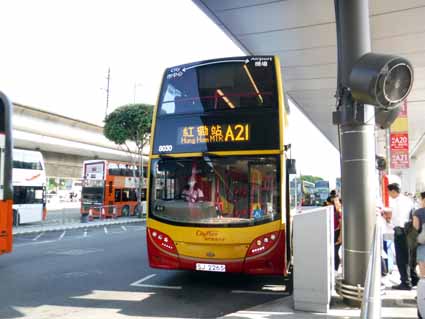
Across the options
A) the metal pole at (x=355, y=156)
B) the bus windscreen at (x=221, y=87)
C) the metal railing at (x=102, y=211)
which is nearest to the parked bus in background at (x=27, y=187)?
the metal railing at (x=102, y=211)

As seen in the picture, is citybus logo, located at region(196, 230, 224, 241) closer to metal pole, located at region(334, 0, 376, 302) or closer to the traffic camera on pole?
metal pole, located at region(334, 0, 376, 302)

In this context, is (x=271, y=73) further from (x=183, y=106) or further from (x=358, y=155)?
(x=358, y=155)

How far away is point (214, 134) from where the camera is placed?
7.05 metres

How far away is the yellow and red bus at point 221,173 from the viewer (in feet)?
21.7

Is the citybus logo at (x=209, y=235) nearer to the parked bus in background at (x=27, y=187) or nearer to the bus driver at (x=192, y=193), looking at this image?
the bus driver at (x=192, y=193)

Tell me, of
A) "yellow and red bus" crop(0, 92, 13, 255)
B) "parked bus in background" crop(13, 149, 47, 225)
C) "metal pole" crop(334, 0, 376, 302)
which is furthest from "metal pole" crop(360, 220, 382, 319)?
"parked bus in background" crop(13, 149, 47, 225)

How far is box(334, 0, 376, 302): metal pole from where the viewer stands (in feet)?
18.0

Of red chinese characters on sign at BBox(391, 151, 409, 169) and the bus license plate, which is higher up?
red chinese characters on sign at BBox(391, 151, 409, 169)

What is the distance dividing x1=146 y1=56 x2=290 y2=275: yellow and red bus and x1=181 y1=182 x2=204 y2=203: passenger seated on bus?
2cm

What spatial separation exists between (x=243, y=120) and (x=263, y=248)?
7.25 feet

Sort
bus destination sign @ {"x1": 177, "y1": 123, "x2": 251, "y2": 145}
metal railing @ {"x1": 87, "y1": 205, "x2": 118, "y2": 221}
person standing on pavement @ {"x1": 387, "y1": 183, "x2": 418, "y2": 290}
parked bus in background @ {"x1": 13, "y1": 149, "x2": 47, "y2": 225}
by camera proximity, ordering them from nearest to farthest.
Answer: person standing on pavement @ {"x1": 387, "y1": 183, "x2": 418, "y2": 290} < bus destination sign @ {"x1": 177, "y1": 123, "x2": 251, "y2": 145} < parked bus in background @ {"x1": 13, "y1": 149, "x2": 47, "y2": 225} < metal railing @ {"x1": 87, "y1": 205, "x2": 118, "y2": 221}

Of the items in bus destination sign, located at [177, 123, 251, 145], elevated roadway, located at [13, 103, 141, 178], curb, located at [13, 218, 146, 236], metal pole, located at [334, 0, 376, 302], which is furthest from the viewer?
elevated roadway, located at [13, 103, 141, 178]

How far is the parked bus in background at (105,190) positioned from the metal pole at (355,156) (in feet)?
72.2

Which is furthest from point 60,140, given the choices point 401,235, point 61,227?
point 401,235
